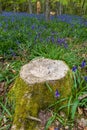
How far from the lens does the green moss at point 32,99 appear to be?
3.51 m

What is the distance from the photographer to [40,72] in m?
3.96

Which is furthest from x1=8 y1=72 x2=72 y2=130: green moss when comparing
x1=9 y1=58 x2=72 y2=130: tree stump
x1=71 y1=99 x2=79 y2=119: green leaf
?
x1=71 y1=99 x2=79 y2=119: green leaf

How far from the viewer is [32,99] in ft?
11.6

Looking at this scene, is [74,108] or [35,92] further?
[74,108]

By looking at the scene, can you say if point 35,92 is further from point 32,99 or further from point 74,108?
point 74,108

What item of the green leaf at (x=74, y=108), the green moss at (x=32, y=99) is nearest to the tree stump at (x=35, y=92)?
the green moss at (x=32, y=99)

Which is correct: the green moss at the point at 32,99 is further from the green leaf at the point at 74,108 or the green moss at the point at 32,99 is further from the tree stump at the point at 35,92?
the green leaf at the point at 74,108

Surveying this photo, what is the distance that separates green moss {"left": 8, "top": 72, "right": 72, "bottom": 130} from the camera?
3506mm

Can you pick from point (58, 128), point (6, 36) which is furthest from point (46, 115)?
point (6, 36)

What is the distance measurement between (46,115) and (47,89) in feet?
1.33

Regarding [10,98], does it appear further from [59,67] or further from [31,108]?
[59,67]

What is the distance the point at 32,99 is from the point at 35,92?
0.11 meters

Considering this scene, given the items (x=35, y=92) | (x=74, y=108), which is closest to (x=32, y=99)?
(x=35, y=92)

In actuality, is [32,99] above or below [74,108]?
above
